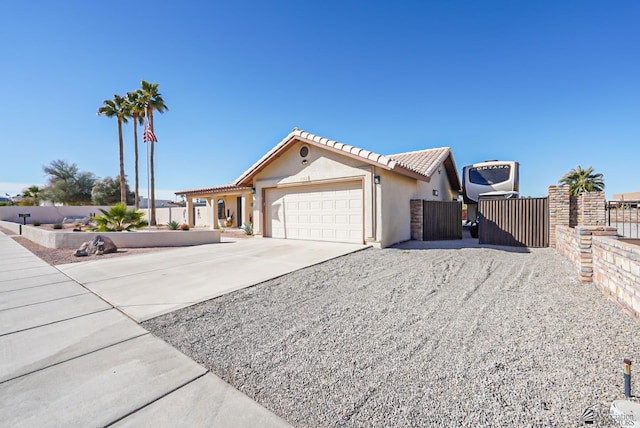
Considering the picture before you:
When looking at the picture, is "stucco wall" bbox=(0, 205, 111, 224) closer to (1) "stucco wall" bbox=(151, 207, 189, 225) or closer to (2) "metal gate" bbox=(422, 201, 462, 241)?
(1) "stucco wall" bbox=(151, 207, 189, 225)

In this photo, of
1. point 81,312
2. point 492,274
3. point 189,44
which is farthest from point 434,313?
point 189,44

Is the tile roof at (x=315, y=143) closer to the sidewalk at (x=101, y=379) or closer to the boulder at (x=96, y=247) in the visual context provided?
the boulder at (x=96, y=247)

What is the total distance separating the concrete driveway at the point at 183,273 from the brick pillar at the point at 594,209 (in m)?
7.14

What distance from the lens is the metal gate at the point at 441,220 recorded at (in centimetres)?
1234

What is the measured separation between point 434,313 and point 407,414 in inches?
88.6

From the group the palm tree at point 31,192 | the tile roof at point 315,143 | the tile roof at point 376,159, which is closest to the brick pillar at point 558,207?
the tile roof at point 376,159

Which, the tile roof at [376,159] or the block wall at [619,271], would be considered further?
the tile roof at [376,159]

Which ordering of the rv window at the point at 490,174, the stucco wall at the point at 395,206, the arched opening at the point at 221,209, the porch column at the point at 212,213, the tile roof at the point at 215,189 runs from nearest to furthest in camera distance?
the stucco wall at the point at 395,206 → the rv window at the point at 490,174 → the tile roof at the point at 215,189 → the porch column at the point at 212,213 → the arched opening at the point at 221,209

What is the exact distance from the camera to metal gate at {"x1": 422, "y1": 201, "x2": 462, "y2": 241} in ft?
40.5

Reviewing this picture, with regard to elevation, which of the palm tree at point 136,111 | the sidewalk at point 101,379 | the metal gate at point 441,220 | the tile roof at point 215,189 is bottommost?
the sidewalk at point 101,379

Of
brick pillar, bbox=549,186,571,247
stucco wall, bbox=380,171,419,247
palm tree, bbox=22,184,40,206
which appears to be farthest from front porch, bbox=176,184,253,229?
palm tree, bbox=22,184,40,206

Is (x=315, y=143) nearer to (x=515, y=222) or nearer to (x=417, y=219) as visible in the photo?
(x=417, y=219)

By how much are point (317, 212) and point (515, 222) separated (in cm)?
792

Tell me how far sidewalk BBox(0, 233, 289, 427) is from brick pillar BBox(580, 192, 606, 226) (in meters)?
11.0
